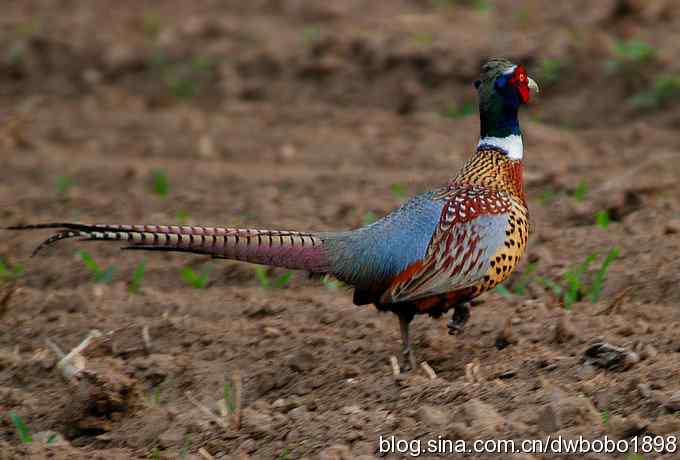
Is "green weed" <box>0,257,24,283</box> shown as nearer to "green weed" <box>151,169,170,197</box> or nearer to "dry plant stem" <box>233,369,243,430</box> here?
"green weed" <box>151,169,170,197</box>

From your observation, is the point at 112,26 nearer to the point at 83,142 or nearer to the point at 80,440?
the point at 83,142

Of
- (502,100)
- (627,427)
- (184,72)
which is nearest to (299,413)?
(627,427)

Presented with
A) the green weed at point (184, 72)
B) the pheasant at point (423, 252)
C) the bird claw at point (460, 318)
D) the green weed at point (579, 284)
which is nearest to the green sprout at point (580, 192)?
the green weed at point (579, 284)

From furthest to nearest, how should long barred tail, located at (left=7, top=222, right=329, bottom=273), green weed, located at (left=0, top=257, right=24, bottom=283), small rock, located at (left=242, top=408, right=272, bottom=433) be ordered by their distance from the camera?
1. green weed, located at (left=0, top=257, right=24, bottom=283)
2. small rock, located at (left=242, top=408, right=272, bottom=433)
3. long barred tail, located at (left=7, top=222, right=329, bottom=273)

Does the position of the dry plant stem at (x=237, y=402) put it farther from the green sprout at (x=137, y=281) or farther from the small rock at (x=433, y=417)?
the green sprout at (x=137, y=281)

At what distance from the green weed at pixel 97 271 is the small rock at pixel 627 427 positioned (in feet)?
9.72

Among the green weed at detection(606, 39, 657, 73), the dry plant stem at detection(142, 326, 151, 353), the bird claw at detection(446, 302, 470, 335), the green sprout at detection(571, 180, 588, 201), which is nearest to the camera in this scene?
the bird claw at detection(446, 302, 470, 335)

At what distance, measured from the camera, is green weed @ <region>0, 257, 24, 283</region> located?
5886 millimetres

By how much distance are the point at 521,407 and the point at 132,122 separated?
18.2ft

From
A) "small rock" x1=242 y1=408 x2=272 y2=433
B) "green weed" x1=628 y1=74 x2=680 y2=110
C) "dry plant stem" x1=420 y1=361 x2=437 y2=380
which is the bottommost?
"small rock" x1=242 y1=408 x2=272 y2=433

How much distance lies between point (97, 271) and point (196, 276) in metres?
0.48

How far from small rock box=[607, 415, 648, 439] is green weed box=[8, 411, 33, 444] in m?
2.02

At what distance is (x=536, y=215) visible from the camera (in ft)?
20.8

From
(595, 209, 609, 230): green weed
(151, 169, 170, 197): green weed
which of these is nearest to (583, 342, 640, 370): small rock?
(595, 209, 609, 230): green weed
